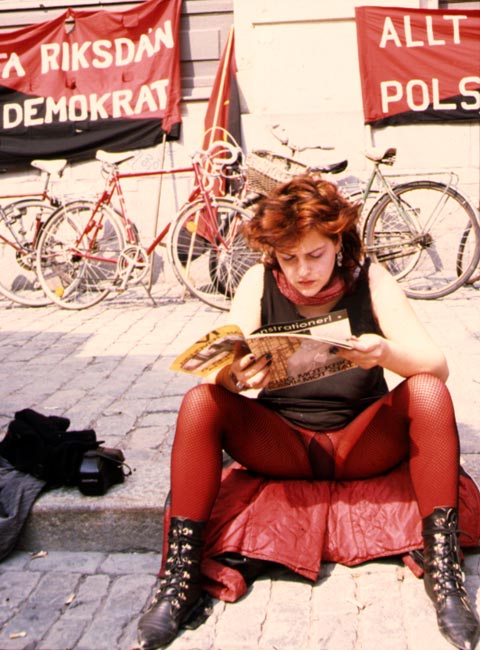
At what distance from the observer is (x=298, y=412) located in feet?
10.8

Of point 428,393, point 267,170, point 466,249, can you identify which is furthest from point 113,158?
point 428,393

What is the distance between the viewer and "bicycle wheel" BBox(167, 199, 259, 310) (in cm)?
734

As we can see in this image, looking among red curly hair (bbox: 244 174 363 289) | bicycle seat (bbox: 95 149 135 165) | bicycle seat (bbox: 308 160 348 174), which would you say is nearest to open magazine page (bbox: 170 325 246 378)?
red curly hair (bbox: 244 174 363 289)

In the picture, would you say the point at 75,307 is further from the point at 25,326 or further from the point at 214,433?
the point at 214,433

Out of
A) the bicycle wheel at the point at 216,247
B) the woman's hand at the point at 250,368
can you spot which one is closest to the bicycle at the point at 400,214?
the bicycle wheel at the point at 216,247

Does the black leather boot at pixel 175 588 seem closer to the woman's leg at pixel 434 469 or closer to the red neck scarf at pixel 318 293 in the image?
the woman's leg at pixel 434 469

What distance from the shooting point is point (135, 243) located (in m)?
7.65

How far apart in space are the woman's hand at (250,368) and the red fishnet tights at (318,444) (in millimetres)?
156

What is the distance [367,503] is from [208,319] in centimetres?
403

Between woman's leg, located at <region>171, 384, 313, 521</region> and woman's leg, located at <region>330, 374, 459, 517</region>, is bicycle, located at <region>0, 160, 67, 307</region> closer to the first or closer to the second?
woman's leg, located at <region>171, 384, 313, 521</region>

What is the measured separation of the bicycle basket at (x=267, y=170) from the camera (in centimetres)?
714

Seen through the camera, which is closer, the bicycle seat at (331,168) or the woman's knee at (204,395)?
the woman's knee at (204,395)

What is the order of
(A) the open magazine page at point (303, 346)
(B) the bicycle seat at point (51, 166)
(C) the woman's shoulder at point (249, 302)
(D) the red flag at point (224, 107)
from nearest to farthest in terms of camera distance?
(A) the open magazine page at point (303, 346), (C) the woman's shoulder at point (249, 302), (B) the bicycle seat at point (51, 166), (D) the red flag at point (224, 107)

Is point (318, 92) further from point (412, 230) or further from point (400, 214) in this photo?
point (412, 230)
